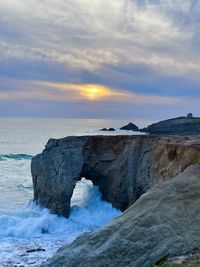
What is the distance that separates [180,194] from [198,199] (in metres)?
0.69

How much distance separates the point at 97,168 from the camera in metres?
34.2

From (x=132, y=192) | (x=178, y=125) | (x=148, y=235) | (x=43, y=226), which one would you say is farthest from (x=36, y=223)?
(x=178, y=125)

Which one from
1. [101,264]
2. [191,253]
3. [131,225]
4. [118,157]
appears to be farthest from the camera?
[118,157]

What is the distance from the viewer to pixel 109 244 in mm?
12664

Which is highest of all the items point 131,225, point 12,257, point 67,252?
point 131,225

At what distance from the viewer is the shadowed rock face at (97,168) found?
30.4 m

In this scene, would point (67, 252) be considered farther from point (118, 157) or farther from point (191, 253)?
point (118, 157)

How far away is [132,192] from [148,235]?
59.6 feet

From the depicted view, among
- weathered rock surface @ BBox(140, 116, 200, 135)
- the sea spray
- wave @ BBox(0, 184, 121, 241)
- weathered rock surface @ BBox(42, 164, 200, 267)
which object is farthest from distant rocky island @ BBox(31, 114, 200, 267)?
weathered rock surface @ BBox(140, 116, 200, 135)

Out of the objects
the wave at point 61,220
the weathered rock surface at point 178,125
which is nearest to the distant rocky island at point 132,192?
the wave at point 61,220

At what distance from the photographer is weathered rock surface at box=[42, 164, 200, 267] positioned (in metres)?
11.9

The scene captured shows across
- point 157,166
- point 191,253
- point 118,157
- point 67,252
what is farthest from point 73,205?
point 191,253

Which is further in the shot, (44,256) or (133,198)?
(133,198)

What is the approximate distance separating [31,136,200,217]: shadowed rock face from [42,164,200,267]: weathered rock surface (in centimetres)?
1395
